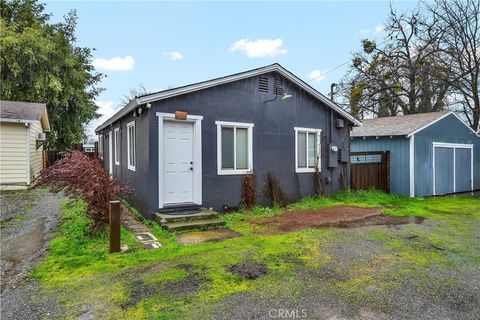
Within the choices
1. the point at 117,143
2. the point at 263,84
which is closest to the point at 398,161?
the point at 263,84

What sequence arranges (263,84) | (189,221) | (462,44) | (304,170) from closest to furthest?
(189,221) < (263,84) < (304,170) < (462,44)

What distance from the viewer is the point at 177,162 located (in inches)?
287

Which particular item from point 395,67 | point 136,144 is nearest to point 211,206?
point 136,144

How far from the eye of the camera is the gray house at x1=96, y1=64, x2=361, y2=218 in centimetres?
707

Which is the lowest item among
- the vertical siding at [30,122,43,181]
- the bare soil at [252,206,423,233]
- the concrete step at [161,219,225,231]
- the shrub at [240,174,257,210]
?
the bare soil at [252,206,423,233]

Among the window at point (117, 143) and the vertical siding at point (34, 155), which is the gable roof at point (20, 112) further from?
the window at point (117, 143)

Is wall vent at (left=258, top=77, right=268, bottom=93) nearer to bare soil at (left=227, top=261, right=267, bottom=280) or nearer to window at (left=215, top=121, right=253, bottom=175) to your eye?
window at (left=215, top=121, right=253, bottom=175)

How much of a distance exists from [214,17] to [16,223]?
964 centimetres

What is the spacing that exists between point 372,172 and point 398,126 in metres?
2.36

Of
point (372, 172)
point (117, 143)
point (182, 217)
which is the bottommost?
point (182, 217)

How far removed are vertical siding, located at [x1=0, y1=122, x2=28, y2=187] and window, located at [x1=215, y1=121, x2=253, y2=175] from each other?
902 cm

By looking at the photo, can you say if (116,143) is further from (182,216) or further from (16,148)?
(182,216)

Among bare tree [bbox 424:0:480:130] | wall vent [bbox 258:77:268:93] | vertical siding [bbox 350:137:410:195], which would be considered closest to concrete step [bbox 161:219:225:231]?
wall vent [bbox 258:77:268:93]

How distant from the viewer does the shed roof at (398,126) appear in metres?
11.6
